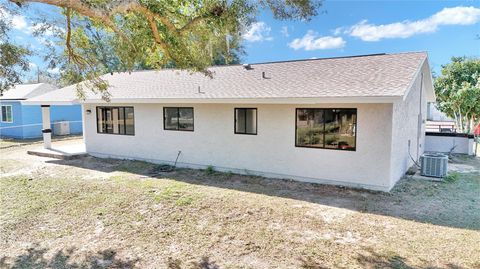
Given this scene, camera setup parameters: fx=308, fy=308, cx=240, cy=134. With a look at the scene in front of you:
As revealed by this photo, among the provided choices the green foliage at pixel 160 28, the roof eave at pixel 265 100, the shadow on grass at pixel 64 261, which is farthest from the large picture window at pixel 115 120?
the shadow on grass at pixel 64 261

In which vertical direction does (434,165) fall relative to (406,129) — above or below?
below

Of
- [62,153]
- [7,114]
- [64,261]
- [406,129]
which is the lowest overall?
[64,261]

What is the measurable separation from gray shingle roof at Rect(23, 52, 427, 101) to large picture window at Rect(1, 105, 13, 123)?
9.42 meters

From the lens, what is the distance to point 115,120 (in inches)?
522

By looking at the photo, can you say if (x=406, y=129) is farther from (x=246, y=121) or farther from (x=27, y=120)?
(x=27, y=120)

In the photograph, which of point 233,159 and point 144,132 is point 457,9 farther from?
point 144,132

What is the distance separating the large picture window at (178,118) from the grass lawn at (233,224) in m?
2.41

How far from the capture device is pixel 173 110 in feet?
38.2

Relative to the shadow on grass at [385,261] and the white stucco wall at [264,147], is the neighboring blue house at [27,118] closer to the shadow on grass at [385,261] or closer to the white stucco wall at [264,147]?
the white stucco wall at [264,147]

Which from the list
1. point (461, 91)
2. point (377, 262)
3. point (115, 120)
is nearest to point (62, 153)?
point (115, 120)

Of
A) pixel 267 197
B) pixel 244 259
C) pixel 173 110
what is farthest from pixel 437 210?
pixel 173 110

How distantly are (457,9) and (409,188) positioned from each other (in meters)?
10.1

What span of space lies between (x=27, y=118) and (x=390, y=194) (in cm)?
2238

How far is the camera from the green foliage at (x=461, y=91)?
16.4 metres
